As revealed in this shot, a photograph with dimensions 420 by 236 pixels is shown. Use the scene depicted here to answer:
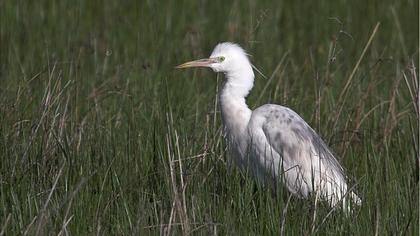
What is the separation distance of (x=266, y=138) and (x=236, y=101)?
271mm

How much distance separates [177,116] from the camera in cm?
614

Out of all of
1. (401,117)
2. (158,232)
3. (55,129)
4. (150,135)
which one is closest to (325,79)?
(401,117)

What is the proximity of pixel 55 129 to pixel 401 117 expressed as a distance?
2108mm

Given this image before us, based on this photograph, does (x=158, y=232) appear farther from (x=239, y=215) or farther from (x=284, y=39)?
Answer: (x=284, y=39)

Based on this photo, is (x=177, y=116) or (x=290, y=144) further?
(x=177, y=116)

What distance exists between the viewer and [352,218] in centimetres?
464

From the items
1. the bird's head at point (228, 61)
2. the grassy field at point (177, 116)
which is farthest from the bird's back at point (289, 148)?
the bird's head at point (228, 61)

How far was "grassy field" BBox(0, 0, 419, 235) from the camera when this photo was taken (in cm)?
464

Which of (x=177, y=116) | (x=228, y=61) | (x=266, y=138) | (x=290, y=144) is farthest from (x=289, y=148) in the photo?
(x=177, y=116)

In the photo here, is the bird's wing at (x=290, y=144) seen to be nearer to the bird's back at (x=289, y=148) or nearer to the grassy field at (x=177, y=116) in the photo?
the bird's back at (x=289, y=148)

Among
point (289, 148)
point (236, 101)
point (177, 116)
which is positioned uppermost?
point (236, 101)

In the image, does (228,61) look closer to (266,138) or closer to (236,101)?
(236,101)

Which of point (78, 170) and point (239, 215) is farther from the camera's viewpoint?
point (78, 170)

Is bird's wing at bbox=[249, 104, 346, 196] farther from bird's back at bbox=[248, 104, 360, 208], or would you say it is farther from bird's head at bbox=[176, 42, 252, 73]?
bird's head at bbox=[176, 42, 252, 73]
